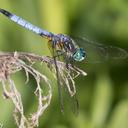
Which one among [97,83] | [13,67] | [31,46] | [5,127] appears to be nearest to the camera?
[13,67]

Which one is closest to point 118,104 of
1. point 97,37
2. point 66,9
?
point 97,37

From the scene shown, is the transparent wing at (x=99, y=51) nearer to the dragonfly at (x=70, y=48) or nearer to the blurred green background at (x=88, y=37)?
the dragonfly at (x=70, y=48)

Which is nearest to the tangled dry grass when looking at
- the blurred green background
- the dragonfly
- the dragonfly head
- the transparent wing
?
the dragonfly

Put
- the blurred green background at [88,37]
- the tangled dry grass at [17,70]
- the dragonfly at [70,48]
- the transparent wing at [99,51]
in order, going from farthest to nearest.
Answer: the blurred green background at [88,37] < the transparent wing at [99,51] < the dragonfly at [70,48] < the tangled dry grass at [17,70]

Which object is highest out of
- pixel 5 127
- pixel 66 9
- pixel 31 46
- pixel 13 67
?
pixel 66 9

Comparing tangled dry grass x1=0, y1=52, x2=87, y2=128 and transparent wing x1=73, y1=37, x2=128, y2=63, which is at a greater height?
transparent wing x1=73, y1=37, x2=128, y2=63

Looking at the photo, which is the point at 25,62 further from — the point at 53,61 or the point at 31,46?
the point at 31,46

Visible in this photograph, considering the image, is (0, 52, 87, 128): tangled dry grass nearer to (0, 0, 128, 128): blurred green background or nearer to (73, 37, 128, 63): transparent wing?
(73, 37, 128, 63): transparent wing

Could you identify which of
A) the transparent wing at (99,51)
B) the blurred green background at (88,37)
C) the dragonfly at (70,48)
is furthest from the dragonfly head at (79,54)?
the blurred green background at (88,37)

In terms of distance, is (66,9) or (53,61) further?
(66,9)
